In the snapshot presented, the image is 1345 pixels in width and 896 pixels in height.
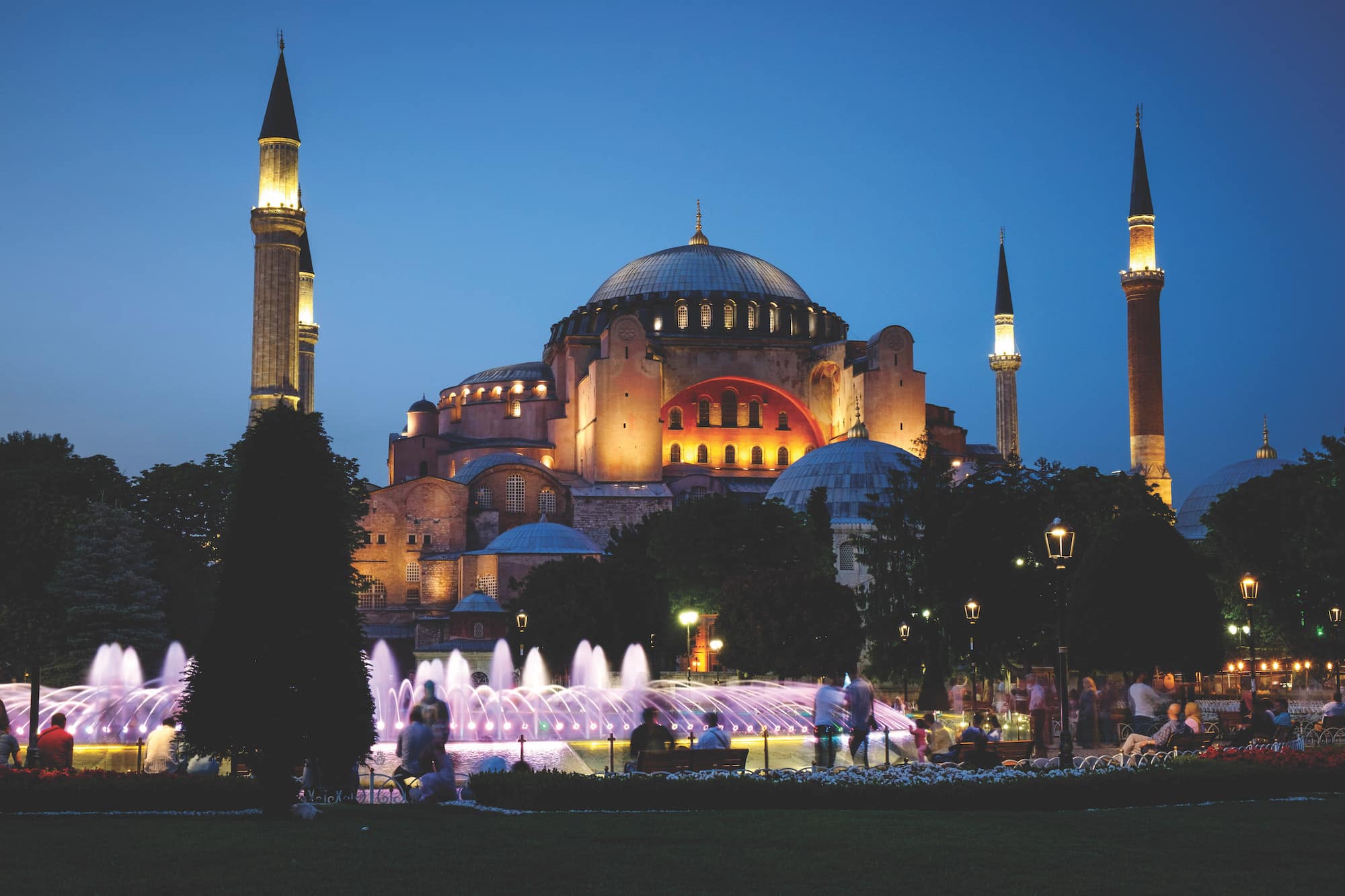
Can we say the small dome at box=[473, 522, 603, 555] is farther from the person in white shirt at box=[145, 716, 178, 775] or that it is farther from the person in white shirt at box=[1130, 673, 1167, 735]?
the person in white shirt at box=[145, 716, 178, 775]

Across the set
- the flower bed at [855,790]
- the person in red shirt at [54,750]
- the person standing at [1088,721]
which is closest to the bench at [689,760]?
the flower bed at [855,790]

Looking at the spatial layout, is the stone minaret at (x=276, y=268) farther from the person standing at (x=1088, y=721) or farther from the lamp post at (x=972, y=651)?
the person standing at (x=1088, y=721)

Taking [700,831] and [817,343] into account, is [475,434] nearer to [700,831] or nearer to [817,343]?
[817,343]

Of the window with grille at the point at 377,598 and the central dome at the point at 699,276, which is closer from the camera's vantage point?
the window with grille at the point at 377,598

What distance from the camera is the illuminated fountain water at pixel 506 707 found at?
73.8 feet

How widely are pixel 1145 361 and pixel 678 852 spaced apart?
4547 cm

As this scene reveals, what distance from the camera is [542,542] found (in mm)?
49531

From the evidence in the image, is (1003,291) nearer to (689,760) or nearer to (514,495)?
(514,495)

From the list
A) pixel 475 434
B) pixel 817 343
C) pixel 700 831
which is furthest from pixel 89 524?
pixel 817 343

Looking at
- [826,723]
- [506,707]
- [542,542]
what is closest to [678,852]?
[826,723]

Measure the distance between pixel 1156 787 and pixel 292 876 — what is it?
6678 millimetres

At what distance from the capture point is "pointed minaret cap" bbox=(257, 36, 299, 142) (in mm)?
43062

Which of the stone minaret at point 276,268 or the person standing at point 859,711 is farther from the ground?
the stone minaret at point 276,268

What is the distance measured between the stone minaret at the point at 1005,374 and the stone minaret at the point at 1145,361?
8.72m
